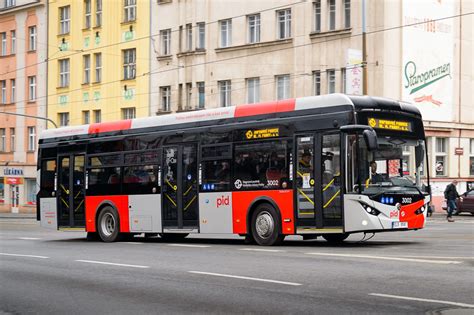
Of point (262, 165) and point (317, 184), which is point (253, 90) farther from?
point (317, 184)

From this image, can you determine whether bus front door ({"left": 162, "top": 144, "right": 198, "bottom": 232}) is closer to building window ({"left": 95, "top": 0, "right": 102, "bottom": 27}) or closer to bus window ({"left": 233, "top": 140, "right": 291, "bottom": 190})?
bus window ({"left": 233, "top": 140, "right": 291, "bottom": 190})

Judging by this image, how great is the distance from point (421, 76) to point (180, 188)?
85.7ft

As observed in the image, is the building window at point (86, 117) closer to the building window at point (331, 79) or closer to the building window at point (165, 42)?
the building window at point (165, 42)

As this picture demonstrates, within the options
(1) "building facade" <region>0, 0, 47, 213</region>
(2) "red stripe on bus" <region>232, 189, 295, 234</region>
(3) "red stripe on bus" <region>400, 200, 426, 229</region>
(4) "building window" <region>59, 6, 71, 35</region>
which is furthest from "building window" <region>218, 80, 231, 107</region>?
(3) "red stripe on bus" <region>400, 200, 426, 229</region>

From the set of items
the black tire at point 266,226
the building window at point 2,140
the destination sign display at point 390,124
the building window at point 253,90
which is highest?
the building window at point 253,90

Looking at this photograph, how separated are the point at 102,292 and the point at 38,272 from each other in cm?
340

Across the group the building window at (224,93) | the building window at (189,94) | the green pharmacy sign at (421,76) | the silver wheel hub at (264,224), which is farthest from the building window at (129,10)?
the silver wheel hub at (264,224)

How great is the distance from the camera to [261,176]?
763 inches

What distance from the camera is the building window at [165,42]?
53656 millimetres

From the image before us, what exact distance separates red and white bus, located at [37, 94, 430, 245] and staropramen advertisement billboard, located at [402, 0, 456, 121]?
922 inches

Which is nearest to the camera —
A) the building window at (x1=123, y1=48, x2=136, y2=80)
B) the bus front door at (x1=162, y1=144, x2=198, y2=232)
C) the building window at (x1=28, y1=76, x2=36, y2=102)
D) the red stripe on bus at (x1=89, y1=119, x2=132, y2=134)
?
the bus front door at (x1=162, y1=144, x2=198, y2=232)

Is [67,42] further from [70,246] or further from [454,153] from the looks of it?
[70,246]

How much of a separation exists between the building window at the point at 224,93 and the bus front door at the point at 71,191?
25.1 m

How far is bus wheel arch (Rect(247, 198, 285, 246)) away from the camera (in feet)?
62.4
